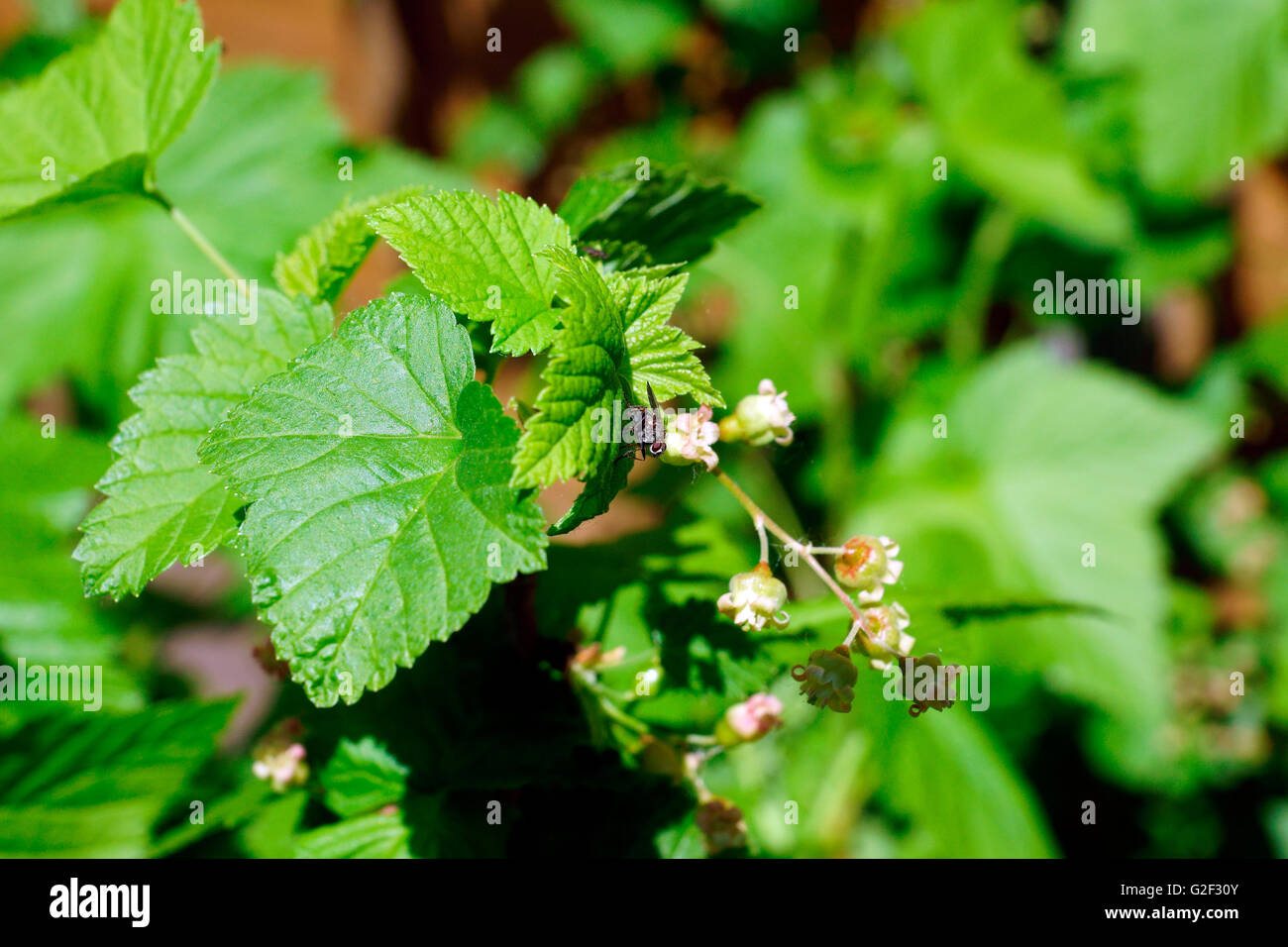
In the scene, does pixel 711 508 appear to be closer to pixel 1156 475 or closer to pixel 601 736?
pixel 1156 475

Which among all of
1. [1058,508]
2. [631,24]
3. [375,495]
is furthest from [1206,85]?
[375,495]

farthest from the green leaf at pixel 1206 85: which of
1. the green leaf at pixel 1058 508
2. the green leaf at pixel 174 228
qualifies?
the green leaf at pixel 174 228

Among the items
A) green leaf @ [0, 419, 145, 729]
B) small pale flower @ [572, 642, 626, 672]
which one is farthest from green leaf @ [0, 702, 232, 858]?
small pale flower @ [572, 642, 626, 672]

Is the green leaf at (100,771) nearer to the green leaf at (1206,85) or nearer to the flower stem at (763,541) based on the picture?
the flower stem at (763,541)

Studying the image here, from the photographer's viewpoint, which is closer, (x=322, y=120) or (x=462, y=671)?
(x=462, y=671)
